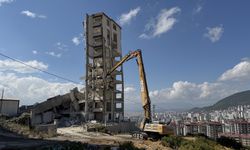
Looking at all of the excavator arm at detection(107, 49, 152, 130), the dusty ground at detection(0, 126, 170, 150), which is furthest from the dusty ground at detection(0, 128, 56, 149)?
the excavator arm at detection(107, 49, 152, 130)

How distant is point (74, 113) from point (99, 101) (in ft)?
21.9

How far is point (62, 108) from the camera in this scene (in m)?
67.9

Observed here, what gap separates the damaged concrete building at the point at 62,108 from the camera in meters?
61.5

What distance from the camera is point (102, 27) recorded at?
66.6m

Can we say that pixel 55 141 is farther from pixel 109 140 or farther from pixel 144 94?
pixel 144 94

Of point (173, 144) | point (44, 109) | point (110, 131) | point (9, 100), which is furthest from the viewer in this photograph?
point (44, 109)

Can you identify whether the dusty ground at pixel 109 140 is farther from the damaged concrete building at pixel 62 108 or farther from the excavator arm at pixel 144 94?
the damaged concrete building at pixel 62 108

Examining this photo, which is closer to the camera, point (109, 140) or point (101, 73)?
point (109, 140)

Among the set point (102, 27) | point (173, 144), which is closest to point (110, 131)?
point (173, 144)

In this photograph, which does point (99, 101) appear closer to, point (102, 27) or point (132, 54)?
point (102, 27)

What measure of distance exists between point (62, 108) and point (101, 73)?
13813 millimetres

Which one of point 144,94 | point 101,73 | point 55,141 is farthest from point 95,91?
point 55,141

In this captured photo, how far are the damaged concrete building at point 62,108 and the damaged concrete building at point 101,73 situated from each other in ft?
10.4

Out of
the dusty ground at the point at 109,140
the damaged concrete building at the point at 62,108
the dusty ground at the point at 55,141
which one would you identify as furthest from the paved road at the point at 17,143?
the damaged concrete building at the point at 62,108
